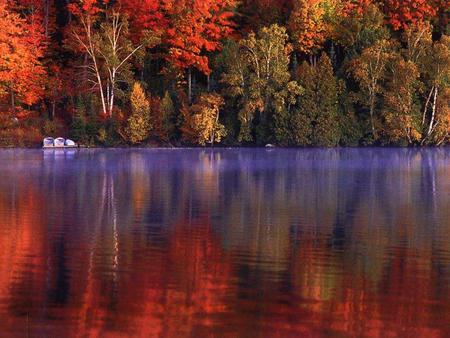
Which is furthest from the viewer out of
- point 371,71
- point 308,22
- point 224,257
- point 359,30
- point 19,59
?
point 359,30

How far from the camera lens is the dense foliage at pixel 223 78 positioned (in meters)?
51.9

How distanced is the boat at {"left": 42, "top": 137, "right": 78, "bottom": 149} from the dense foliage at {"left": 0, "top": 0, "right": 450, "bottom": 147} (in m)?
0.73

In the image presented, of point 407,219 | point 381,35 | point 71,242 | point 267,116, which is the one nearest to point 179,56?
point 267,116

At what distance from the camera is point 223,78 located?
5247cm

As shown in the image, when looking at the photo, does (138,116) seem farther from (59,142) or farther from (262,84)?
(262,84)

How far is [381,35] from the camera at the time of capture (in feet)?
176

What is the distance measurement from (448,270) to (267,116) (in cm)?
3972

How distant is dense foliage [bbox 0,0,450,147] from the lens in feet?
170

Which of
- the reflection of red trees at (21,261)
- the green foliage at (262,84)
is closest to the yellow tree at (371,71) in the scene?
the green foliage at (262,84)

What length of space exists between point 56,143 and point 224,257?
127ft

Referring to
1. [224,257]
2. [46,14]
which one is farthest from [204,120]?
[224,257]

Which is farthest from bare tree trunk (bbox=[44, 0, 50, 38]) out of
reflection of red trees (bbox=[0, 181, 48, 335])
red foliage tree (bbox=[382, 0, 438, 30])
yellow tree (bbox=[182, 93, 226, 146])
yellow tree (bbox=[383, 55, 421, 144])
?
reflection of red trees (bbox=[0, 181, 48, 335])

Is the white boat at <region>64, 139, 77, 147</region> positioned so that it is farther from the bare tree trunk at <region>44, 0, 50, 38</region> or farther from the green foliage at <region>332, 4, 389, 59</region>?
the green foliage at <region>332, 4, 389, 59</region>

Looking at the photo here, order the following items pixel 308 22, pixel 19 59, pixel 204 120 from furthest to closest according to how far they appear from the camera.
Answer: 1. pixel 308 22
2. pixel 19 59
3. pixel 204 120
